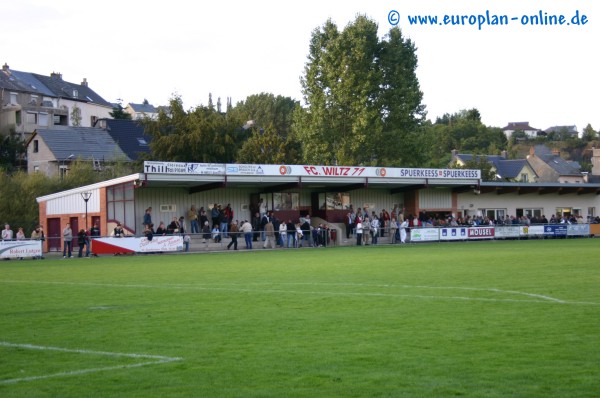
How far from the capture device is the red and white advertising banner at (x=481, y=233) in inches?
1885

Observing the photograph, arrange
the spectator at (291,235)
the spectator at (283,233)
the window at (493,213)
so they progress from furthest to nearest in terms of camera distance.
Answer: the window at (493,213)
the spectator at (291,235)
the spectator at (283,233)

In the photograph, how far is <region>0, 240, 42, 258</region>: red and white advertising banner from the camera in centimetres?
3619

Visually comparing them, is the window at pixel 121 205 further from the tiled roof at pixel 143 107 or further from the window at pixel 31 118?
the tiled roof at pixel 143 107

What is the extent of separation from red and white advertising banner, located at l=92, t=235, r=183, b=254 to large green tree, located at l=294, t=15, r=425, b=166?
31.5 meters

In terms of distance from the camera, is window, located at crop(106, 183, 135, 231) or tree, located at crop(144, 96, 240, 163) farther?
tree, located at crop(144, 96, 240, 163)

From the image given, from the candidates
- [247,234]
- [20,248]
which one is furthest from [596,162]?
[20,248]

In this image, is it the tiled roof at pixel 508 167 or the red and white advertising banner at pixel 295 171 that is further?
the tiled roof at pixel 508 167

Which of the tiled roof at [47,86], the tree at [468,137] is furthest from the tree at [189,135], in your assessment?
the tree at [468,137]

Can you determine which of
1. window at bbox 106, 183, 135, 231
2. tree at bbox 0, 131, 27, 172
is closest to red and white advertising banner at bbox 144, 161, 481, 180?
window at bbox 106, 183, 135, 231

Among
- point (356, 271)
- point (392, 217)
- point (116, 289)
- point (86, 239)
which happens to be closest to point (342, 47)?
point (392, 217)

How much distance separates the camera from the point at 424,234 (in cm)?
4634

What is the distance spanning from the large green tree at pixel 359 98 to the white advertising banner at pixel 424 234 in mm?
21041

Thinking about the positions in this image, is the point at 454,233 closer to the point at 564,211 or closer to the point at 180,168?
the point at 180,168

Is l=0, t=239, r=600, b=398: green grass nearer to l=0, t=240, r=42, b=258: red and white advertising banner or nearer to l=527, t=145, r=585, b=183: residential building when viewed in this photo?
Result: l=0, t=240, r=42, b=258: red and white advertising banner
